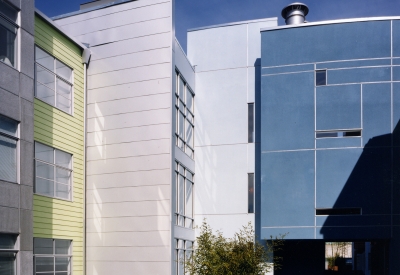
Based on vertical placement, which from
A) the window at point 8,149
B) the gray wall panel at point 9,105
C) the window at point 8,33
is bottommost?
the window at point 8,149

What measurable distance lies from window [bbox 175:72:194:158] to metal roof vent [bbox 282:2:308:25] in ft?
20.1

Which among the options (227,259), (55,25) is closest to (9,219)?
(55,25)

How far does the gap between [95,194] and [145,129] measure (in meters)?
2.95

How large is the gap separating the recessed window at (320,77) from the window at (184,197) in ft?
22.1

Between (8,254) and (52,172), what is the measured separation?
3852mm

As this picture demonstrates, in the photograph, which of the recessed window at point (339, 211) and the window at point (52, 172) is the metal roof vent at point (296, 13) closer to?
the recessed window at point (339, 211)

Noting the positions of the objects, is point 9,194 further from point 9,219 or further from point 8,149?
point 8,149

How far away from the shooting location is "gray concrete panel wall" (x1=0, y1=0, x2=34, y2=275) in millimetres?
11969

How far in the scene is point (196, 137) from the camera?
21734 millimetres

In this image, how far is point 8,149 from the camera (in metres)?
12.3

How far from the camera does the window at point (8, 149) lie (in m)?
12.1

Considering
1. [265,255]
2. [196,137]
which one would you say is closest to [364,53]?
[196,137]

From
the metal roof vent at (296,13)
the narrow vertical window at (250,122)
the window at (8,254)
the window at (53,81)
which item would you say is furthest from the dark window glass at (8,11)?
the metal roof vent at (296,13)

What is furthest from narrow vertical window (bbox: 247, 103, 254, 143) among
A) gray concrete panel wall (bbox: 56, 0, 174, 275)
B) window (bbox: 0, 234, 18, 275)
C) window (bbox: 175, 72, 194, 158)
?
window (bbox: 0, 234, 18, 275)
